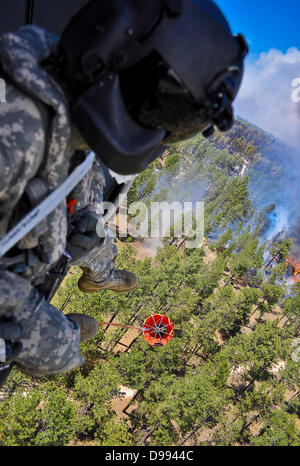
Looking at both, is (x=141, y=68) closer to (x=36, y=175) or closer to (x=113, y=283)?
(x=36, y=175)

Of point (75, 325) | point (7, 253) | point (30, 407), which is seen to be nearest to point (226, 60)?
point (7, 253)

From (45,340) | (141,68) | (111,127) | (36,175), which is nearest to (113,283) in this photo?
(45,340)

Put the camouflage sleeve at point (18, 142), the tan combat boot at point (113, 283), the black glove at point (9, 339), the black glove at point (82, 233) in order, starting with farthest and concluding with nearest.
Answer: the tan combat boot at point (113, 283) < the black glove at point (82, 233) < the black glove at point (9, 339) < the camouflage sleeve at point (18, 142)

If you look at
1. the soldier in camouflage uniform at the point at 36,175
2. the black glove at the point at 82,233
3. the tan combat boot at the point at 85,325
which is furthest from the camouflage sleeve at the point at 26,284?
the black glove at the point at 82,233

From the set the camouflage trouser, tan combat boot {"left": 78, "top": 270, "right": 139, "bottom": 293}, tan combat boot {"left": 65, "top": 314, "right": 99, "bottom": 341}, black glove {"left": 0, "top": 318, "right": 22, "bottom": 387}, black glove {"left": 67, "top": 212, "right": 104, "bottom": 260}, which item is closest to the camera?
black glove {"left": 0, "top": 318, "right": 22, "bottom": 387}

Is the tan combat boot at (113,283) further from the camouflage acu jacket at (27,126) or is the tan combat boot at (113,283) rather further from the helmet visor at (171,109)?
the helmet visor at (171,109)

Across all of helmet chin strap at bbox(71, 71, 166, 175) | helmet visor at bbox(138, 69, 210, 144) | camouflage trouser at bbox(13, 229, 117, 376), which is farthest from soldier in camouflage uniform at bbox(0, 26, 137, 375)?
helmet visor at bbox(138, 69, 210, 144)

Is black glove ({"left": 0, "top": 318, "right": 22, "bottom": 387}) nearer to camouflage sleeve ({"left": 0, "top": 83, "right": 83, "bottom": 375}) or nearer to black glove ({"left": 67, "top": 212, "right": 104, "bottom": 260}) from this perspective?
camouflage sleeve ({"left": 0, "top": 83, "right": 83, "bottom": 375})
